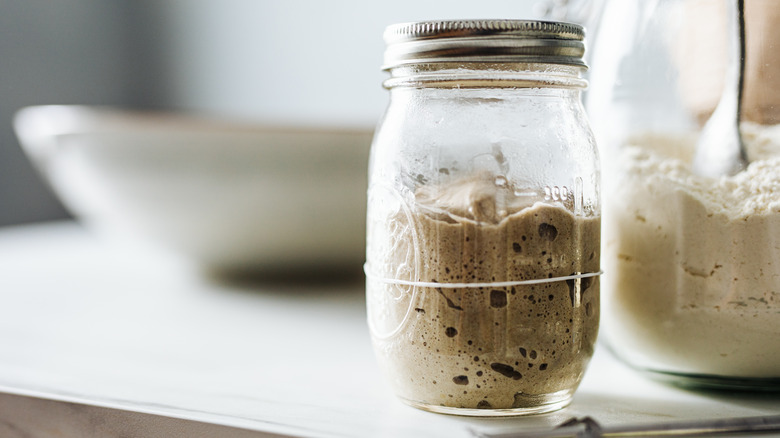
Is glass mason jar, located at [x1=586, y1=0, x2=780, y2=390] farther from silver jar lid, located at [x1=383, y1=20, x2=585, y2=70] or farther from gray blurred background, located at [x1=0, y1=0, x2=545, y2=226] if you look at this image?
gray blurred background, located at [x1=0, y1=0, x2=545, y2=226]

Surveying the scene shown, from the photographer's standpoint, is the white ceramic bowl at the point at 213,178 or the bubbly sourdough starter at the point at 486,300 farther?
the white ceramic bowl at the point at 213,178

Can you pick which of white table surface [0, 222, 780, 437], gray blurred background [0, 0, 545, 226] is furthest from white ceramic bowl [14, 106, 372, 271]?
gray blurred background [0, 0, 545, 226]

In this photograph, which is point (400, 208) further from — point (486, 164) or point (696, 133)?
point (696, 133)

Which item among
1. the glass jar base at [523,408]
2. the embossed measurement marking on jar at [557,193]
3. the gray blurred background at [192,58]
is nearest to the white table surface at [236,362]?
the glass jar base at [523,408]

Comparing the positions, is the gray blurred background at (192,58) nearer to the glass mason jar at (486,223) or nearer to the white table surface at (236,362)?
the white table surface at (236,362)

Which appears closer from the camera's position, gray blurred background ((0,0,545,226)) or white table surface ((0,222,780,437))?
white table surface ((0,222,780,437))
